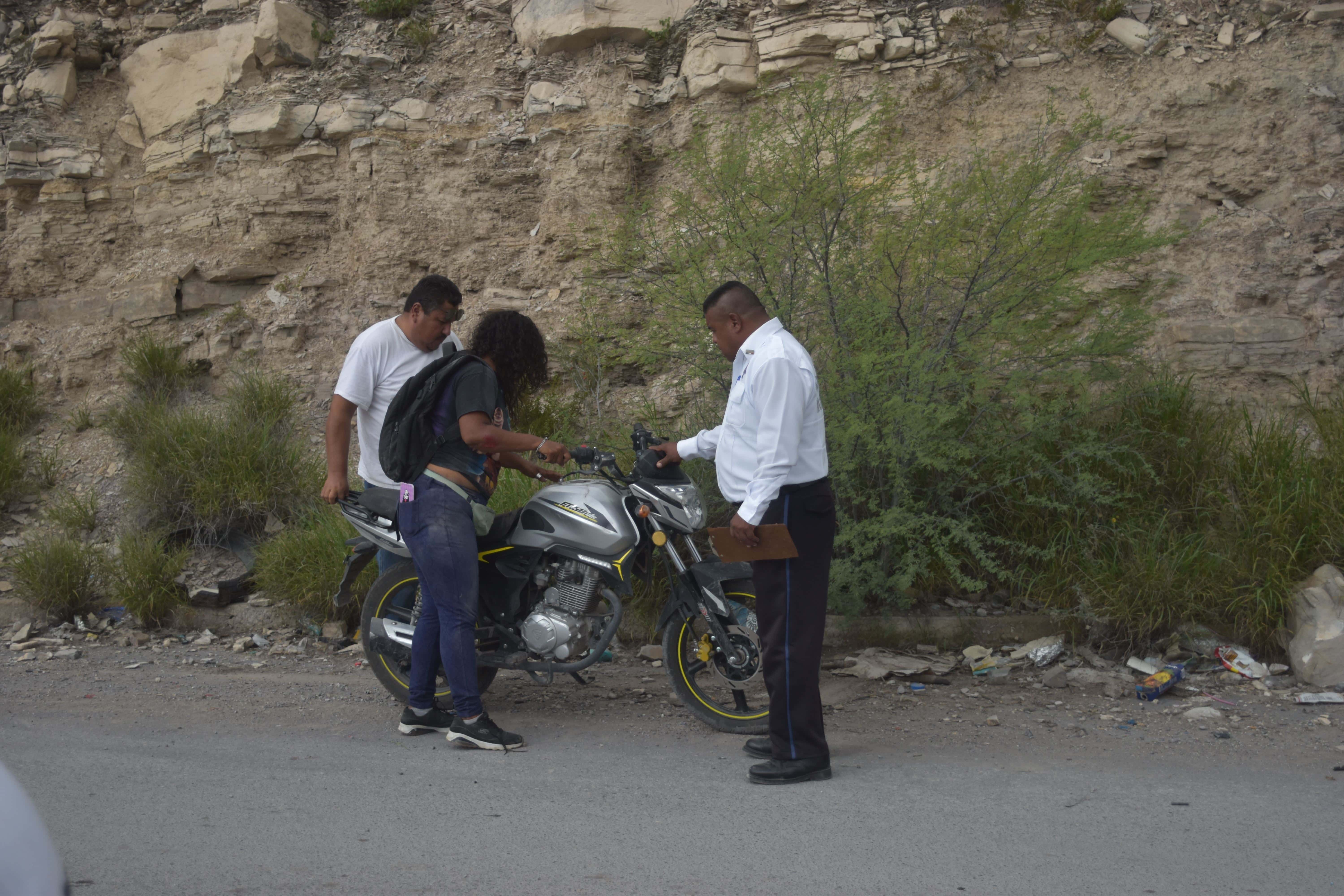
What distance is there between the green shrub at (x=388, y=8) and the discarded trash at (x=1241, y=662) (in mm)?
9715

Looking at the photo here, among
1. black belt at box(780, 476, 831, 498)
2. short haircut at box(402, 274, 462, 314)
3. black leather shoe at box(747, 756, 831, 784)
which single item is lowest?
black leather shoe at box(747, 756, 831, 784)

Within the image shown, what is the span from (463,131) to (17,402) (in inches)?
201

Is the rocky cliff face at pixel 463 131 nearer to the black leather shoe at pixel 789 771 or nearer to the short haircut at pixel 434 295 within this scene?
the short haircut at pixel 434 295

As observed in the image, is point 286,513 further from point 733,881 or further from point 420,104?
point 733,881

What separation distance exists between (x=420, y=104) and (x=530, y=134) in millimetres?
1255

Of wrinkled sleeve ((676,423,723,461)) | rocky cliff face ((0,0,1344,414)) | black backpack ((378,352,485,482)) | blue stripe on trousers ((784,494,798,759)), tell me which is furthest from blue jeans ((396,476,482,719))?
rocky cliff face ((0,0,1344,414))

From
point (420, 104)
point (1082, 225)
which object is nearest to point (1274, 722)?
point (1082, 225)

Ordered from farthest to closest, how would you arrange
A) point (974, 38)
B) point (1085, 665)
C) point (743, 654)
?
point (974, 38), point (1085, 665), point (743, 654)

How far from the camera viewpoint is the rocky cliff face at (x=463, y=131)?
8.27 meters

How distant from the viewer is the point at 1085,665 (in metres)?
5.39

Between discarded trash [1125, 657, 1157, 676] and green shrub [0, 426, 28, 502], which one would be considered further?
green shrub [0, 426, 28, 502]

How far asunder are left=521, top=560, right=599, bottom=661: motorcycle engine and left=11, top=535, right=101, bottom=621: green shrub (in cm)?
400

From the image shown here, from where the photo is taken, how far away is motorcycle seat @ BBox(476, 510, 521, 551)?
15.5 feet

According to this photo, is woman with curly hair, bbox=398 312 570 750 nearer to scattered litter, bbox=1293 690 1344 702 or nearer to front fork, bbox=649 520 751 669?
front fork, bbox=649 520 751 669
